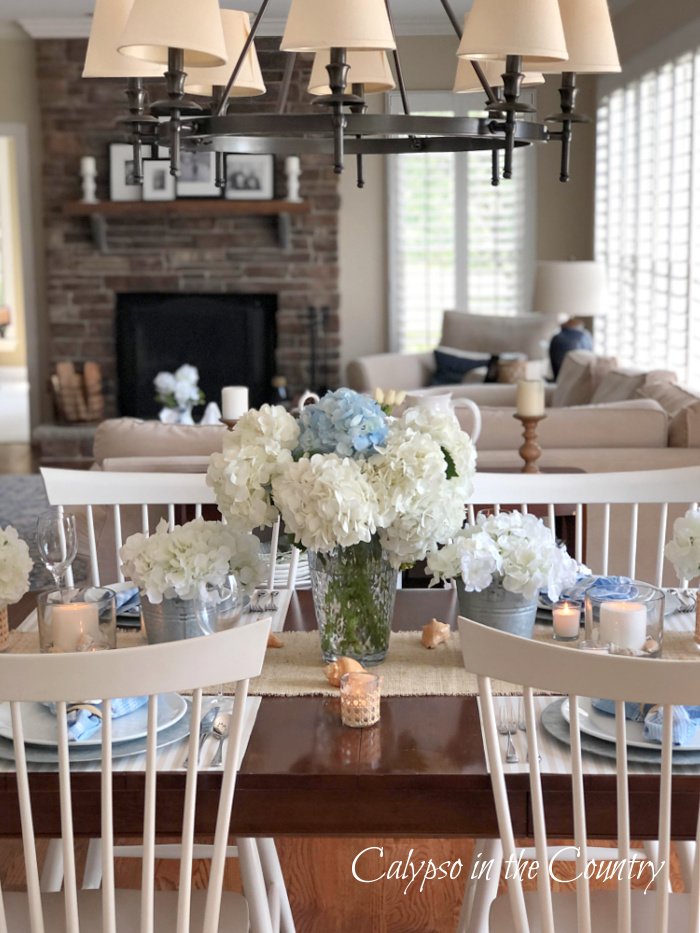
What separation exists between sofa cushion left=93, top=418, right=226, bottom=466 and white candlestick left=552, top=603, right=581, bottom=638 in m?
2.11

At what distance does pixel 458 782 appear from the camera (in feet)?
4.75

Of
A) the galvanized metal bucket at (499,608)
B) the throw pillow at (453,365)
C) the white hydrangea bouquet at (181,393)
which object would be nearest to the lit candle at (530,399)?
the galvanized metal bucket at (499,608)

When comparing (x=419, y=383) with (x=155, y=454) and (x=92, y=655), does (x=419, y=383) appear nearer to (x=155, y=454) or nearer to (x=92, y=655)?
(x=155, y=454)

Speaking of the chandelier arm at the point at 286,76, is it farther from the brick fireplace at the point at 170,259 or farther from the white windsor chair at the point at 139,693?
the brick fireplace at the point at 170,259

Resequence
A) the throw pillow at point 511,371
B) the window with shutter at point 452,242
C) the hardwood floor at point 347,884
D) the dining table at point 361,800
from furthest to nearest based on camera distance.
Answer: the window with shutter at point 452,242
the throw pillow at point 511,371
the hardwood floor at point 347,884
the dining table at point 361,800

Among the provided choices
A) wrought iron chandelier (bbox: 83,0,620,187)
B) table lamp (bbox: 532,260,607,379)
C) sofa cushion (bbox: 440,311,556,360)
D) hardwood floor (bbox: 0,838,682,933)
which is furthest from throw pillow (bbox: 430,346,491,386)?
wrought iron chandelier (bbox: 83,0,620,187)

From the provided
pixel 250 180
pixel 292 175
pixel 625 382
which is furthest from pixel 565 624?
pixel 250 180

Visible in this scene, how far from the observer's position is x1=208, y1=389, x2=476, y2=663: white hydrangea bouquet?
1672 millimetres

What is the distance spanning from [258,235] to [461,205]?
4.97ft

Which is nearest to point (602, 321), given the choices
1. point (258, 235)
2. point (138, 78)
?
point (258, 235)

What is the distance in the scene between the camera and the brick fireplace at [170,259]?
8102 millimetres

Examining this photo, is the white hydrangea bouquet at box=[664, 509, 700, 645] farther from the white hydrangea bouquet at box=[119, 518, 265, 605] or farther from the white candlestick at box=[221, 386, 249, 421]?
the white candlestick at box=[221, 386, 249, 421]

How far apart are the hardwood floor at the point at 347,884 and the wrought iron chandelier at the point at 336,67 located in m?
1.50

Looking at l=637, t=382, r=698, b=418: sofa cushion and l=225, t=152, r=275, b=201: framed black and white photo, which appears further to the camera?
→ l=225, t=152, r=275, b=201: framed black and white photo
